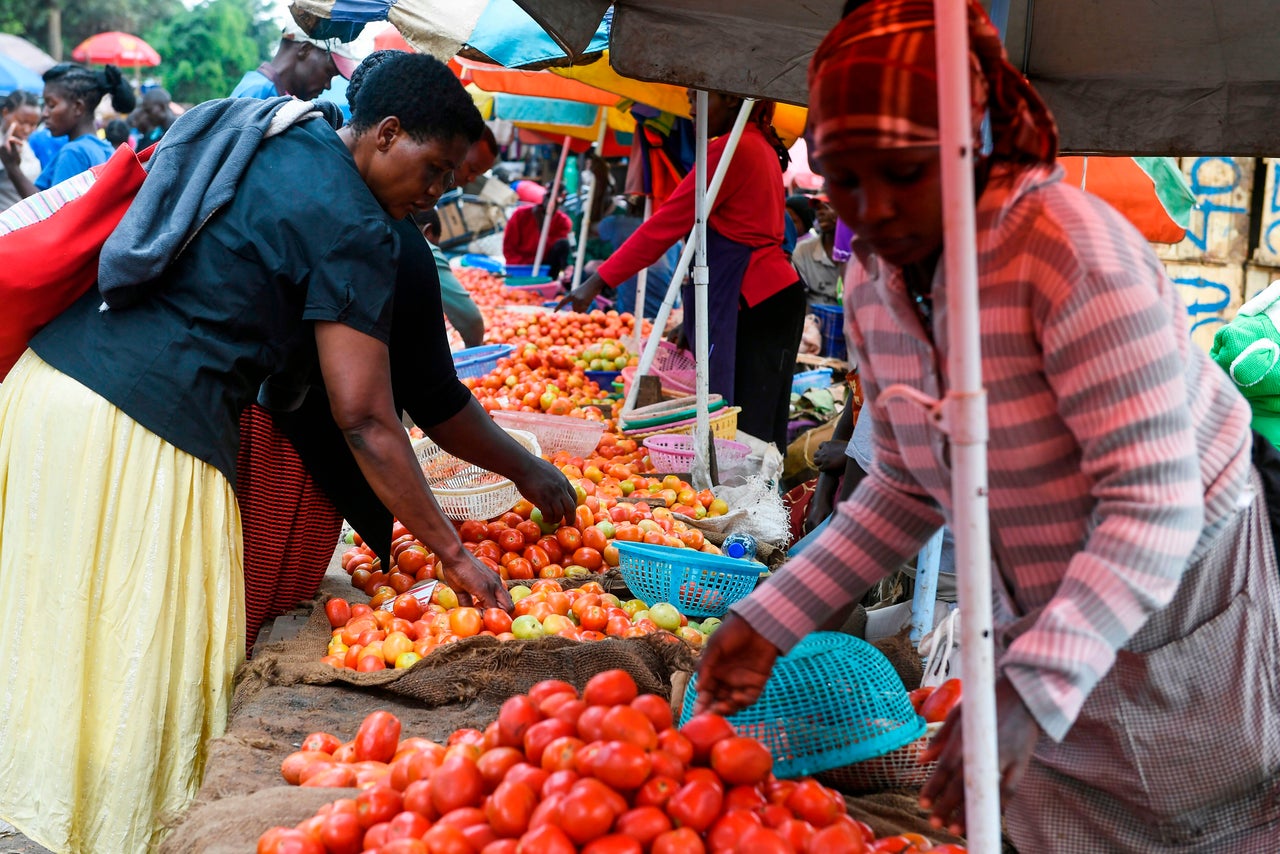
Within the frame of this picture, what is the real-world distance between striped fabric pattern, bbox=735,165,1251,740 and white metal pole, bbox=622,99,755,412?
3.52 meters

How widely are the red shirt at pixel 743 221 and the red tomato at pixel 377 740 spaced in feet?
11.9

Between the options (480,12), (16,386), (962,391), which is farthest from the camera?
(480,12)

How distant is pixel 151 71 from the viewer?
1751 inches

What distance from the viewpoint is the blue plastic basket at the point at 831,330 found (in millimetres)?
9508

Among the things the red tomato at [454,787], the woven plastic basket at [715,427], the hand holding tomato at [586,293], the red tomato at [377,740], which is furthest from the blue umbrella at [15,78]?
the red tomato at [454,787]

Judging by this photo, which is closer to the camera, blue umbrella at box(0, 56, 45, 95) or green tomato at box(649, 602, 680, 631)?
green tomato at box(649, 602, 680, 631)

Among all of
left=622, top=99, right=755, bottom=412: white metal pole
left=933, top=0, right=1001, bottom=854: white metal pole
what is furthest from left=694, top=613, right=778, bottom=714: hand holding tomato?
left=622, top=99, right=755, bottom=412: white metal pole

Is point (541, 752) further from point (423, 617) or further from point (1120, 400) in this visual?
point (423, 617)

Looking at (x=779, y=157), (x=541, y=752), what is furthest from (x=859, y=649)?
(x=779, y=157)

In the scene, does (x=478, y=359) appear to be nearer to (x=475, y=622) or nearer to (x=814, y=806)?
(x=475, y=622)

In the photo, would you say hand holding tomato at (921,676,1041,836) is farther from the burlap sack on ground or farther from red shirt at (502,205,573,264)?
red shirt at (502,205,573,264)

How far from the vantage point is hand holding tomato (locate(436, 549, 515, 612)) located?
10.5 ft

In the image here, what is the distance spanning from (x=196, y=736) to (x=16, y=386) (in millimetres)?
986

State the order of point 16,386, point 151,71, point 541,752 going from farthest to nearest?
point 151,71, point 16,386, point 541,752
